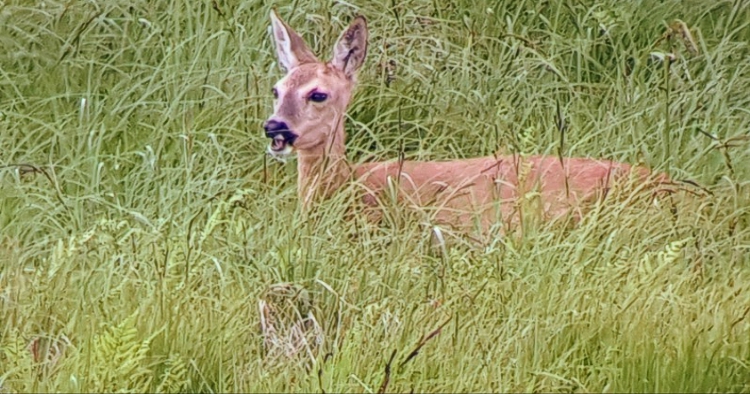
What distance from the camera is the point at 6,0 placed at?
6863mm

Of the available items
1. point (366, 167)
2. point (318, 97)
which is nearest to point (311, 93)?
point (318, 97)

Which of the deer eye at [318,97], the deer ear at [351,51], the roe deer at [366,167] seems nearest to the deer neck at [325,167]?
the roe deer at [366,167]

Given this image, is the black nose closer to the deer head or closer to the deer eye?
the deer head

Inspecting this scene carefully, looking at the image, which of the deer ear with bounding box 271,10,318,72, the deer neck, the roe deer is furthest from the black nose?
the deer ear with bounding box 271,10,318,72

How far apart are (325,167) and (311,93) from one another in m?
0.28

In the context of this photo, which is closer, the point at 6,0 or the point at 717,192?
the point at 717,192

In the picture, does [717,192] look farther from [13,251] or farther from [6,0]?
[6,0]

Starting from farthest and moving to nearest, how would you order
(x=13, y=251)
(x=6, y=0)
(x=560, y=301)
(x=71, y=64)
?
(x=6, y=0) < (x=71, y=64) < (x=13, y=251) < (x=560, y=301)

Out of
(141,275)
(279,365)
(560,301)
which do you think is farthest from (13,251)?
(560,301)

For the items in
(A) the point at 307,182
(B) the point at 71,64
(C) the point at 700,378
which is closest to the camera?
(C) the point at 700,378

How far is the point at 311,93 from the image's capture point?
5660 mm

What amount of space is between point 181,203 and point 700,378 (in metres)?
1.86

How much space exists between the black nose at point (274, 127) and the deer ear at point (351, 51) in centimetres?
40

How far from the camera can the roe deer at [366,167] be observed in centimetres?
523
